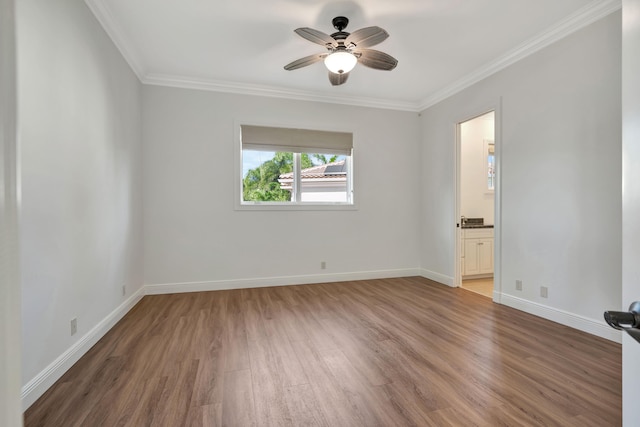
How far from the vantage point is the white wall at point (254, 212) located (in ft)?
12.9

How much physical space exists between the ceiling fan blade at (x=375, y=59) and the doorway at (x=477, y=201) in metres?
2.40

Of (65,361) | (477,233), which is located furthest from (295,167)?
(65,361)

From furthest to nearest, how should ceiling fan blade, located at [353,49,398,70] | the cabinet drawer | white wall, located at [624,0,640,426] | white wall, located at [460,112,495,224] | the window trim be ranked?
white wall, located at [460,112,495,224] < the cabinet drawer < the window trim < ceiling fan blade, located at [353,49,398,70] < white wall, located at [624,0,640,426]

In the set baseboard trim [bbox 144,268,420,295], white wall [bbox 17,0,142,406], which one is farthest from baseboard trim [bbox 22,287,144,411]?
baseboard trim [bbox 144,268,420,295]

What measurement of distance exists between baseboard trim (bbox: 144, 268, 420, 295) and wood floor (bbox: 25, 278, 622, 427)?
65 centimetres

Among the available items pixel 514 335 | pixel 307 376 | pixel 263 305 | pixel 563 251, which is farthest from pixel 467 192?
pixel 307 376

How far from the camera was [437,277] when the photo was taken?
4574mm

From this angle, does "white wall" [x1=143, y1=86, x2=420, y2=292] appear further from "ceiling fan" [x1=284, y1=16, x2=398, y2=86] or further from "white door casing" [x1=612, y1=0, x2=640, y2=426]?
"white door casing" [x1=612, y1=0, x2=640, y2=426]

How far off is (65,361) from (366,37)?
329cm

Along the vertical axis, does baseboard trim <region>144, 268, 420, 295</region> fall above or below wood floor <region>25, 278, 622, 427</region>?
above

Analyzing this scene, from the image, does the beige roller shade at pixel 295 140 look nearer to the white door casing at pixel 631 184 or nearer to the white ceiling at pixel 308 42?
the white ceiling at pixel 308 42

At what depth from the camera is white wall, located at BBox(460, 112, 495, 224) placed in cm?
509

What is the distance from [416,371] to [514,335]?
1.19 m

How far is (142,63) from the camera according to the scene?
11.6 feet
